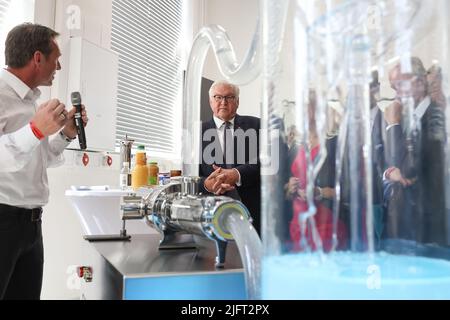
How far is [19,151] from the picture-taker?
1143 millimetres

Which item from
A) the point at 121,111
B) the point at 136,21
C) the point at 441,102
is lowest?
the point at 441,102

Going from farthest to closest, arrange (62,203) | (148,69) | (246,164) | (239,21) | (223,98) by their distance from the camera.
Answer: (239,21)
(148,69)
(62,203)
(223,98)
(246,164)

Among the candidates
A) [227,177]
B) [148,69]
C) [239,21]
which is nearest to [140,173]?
[227,177]

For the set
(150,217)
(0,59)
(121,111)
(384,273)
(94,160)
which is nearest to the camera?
(384,273)

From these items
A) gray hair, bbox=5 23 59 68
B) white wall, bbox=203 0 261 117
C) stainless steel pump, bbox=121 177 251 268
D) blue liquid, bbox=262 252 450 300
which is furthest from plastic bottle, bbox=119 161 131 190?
white wall, bbox=203 0 261 117

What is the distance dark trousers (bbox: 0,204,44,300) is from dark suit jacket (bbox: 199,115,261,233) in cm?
58

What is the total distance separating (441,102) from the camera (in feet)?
1.61

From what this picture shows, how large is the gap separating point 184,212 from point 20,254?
0.83 metres

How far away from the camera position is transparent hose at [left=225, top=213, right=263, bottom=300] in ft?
1.63

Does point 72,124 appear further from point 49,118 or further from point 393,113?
point 393,113

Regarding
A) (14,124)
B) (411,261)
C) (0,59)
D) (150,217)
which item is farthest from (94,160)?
(411,261)

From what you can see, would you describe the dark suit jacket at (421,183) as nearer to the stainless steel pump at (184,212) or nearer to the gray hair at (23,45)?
the stainless steel pump at (184,212)

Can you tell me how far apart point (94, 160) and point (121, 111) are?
0.54 meters
